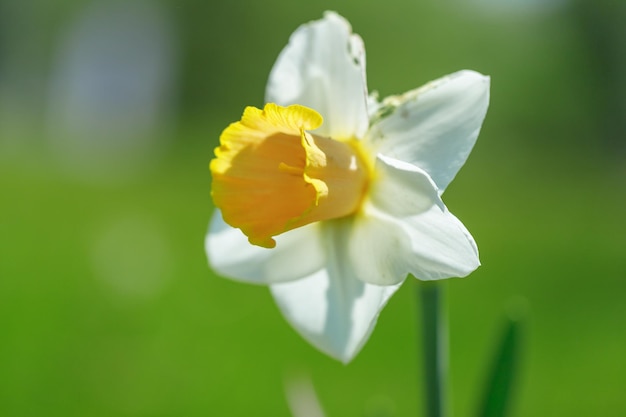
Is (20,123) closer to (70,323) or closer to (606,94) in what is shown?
(606,94)

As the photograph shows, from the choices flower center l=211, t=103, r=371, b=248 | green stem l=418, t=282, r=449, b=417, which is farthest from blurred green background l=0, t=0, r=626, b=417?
flower center l=211, t=103, r=371, b=248

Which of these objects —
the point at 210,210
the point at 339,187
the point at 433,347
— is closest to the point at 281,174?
the point at 339,187

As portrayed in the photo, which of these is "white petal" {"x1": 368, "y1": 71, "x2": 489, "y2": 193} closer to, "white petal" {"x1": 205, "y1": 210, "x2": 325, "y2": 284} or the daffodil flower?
the daffodil flower

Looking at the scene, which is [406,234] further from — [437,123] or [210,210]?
[210,210]

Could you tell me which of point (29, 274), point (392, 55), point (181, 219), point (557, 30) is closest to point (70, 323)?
point (29, 274)

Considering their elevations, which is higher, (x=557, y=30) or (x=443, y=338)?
(x=443, y=338)
